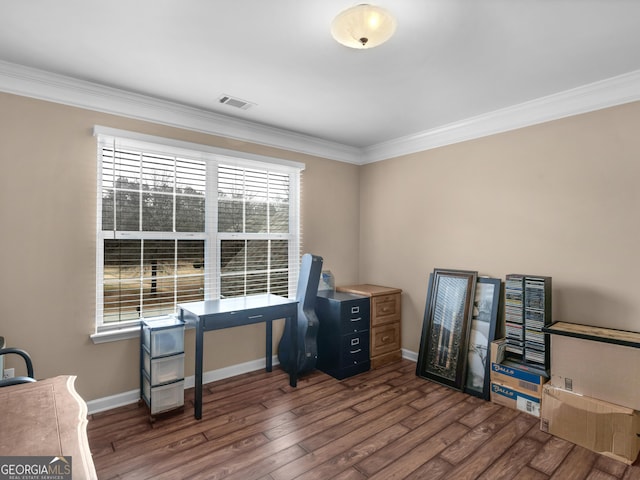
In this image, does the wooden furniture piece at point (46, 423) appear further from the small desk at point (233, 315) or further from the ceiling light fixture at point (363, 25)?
the ceiling light fixture at point (363, 25)

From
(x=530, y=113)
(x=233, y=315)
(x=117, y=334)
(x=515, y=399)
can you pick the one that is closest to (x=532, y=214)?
(x=530, y=113)

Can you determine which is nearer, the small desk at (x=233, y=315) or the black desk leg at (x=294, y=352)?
the small desk at (x=233, y=315)

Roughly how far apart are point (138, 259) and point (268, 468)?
1949 millimetres

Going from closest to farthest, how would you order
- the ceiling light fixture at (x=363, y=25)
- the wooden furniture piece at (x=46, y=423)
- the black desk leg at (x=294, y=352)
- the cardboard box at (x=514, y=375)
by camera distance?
the wooden furniture piece at (x=46, y=423) < the ceiling light fixture at (x=363, y=25) < the cardboard box at (x=514, y=375) < the black desk leg at (x=294, y=352)

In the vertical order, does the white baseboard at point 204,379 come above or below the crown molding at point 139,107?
below

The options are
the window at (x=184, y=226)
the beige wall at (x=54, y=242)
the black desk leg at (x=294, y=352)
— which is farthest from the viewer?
the black desk leg at (x=294, y=352)

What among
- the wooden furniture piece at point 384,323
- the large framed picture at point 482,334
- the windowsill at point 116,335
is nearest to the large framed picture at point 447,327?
the large framed picture at point 482,334

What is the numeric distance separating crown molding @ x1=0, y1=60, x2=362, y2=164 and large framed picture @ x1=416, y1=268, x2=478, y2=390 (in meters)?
2.09

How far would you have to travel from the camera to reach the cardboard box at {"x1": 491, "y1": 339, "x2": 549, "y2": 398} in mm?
2699

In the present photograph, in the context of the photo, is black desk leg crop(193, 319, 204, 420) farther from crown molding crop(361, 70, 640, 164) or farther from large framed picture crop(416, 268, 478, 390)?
crown molding crop(361, 70, 640, 164)

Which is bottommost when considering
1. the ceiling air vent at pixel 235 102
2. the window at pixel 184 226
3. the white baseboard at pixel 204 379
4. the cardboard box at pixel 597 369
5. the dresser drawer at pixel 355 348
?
the white baseboard at pixel 204 379

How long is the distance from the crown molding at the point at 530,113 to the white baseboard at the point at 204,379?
7.87 ft

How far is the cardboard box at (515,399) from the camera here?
271cm

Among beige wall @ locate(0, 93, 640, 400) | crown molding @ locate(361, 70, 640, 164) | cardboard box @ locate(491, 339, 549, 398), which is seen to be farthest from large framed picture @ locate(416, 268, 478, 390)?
crown molding @ locate(361, 70, 640, 164)
